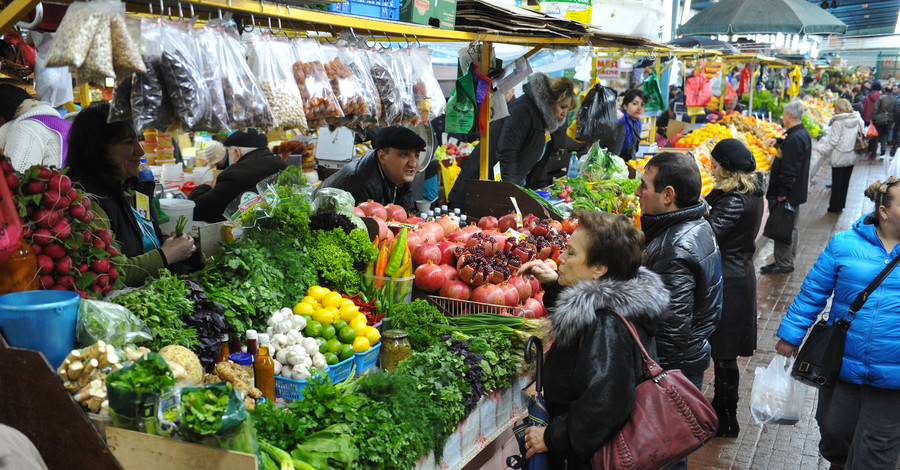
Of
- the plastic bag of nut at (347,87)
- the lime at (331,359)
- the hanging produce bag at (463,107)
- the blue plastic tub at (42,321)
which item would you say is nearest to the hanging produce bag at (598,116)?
the hanging produce bag at (463,107)

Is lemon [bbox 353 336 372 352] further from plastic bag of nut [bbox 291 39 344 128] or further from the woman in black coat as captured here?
the woman in black coat

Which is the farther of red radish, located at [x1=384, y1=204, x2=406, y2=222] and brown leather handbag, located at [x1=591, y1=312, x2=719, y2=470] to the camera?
red radish, located at [x1=384, y1=204, x2=406, y2=222]

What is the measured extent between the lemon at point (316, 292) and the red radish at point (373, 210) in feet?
3.99

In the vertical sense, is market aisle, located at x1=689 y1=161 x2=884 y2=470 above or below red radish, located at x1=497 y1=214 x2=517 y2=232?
below

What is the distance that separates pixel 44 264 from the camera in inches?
104

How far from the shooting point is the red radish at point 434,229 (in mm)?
4691

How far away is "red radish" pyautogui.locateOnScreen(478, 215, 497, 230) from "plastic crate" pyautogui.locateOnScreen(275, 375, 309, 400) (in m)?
2.52

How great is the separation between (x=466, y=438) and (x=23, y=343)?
1.85 metres

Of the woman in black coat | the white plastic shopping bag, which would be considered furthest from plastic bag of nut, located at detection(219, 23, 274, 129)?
the woman in black coat

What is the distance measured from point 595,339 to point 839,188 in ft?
44.1

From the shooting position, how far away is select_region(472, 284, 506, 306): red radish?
4.03 metres

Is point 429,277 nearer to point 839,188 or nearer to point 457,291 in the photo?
point 457,291

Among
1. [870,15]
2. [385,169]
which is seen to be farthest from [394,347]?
[870,15]

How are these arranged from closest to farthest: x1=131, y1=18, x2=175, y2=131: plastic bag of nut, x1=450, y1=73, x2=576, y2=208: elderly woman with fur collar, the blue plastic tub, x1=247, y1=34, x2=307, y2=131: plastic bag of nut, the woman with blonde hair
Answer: the blue plastic tub
x1=131, y1=18, x2=175, y2=131: plastic bag of nut
x1=247, y1=34, x2=307, y2=131: plastic bag of nut
x1=450, y1=73, x2=576, y2=208: elderly woman with fur collar
the woman with blonde hair
